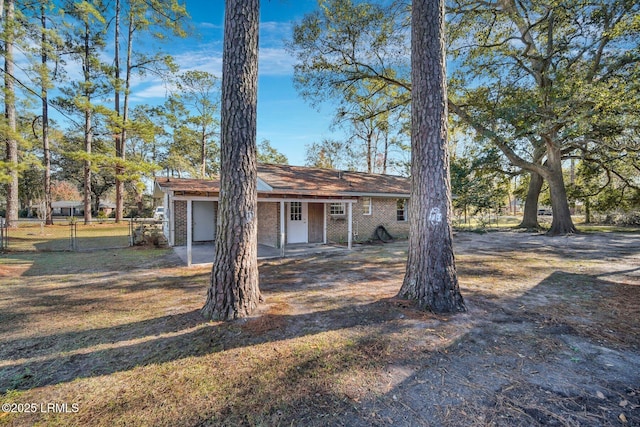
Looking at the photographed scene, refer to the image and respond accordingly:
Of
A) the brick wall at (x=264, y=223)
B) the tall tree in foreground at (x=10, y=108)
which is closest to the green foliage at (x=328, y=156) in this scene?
the brick wall at (x=264, y=223)

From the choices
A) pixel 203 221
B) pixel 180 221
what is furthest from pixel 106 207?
pixel 180 221

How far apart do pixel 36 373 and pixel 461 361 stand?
4.29 metres

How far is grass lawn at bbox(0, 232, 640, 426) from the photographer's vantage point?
89.5 inches

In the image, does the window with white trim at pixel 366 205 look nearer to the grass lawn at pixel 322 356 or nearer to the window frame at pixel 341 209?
the window frame at pixel 341 209

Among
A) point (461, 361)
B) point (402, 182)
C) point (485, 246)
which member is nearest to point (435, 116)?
point (461, 361)

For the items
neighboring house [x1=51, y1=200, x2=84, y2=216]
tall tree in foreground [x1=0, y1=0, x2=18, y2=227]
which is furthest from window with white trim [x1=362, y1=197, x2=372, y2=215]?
neighboring house [x1=51, y1=200, x2=84, y2=216]

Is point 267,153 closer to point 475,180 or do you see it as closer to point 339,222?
point 339,222

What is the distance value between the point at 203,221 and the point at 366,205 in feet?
25.5

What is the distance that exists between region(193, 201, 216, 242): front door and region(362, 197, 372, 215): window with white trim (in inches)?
279

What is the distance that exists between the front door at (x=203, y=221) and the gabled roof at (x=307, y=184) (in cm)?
115

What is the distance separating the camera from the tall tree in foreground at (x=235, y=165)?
3994 mm

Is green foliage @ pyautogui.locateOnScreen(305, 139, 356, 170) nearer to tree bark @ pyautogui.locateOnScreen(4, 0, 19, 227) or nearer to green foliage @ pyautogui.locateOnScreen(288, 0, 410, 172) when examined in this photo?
green foliage @ pyautogui.locateOnScreen(288, 0, 410, 172)

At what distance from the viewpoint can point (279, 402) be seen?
236 cm

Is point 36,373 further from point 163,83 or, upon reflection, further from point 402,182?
point 163,83
